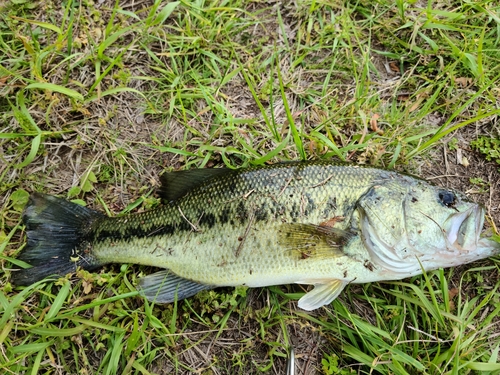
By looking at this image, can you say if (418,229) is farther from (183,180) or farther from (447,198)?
(183,180)

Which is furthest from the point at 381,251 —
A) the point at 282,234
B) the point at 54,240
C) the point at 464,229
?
the point at 54,240

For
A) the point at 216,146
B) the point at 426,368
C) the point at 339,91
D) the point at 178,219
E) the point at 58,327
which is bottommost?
the point at 58,327

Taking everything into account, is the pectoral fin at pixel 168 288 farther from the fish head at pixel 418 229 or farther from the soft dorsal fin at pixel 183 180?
the fish head at pixel 418 229

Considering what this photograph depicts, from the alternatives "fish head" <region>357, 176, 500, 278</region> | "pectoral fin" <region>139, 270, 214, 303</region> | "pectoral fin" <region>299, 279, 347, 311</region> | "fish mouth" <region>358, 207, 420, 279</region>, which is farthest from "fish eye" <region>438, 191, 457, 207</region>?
"pectoral fin" <region>139, 270, 214, 303</region>

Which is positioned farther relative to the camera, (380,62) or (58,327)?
(380,62)

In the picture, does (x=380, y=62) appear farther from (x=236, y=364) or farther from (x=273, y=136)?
(x=236, y=364)

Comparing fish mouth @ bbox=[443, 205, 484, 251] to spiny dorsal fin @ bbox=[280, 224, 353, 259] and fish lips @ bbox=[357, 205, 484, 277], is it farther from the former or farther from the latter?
spiny dorsal fin @ bbox=[280, 224, 353, 259]

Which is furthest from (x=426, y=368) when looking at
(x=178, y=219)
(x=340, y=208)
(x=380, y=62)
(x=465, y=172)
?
(x=380, y=62)
